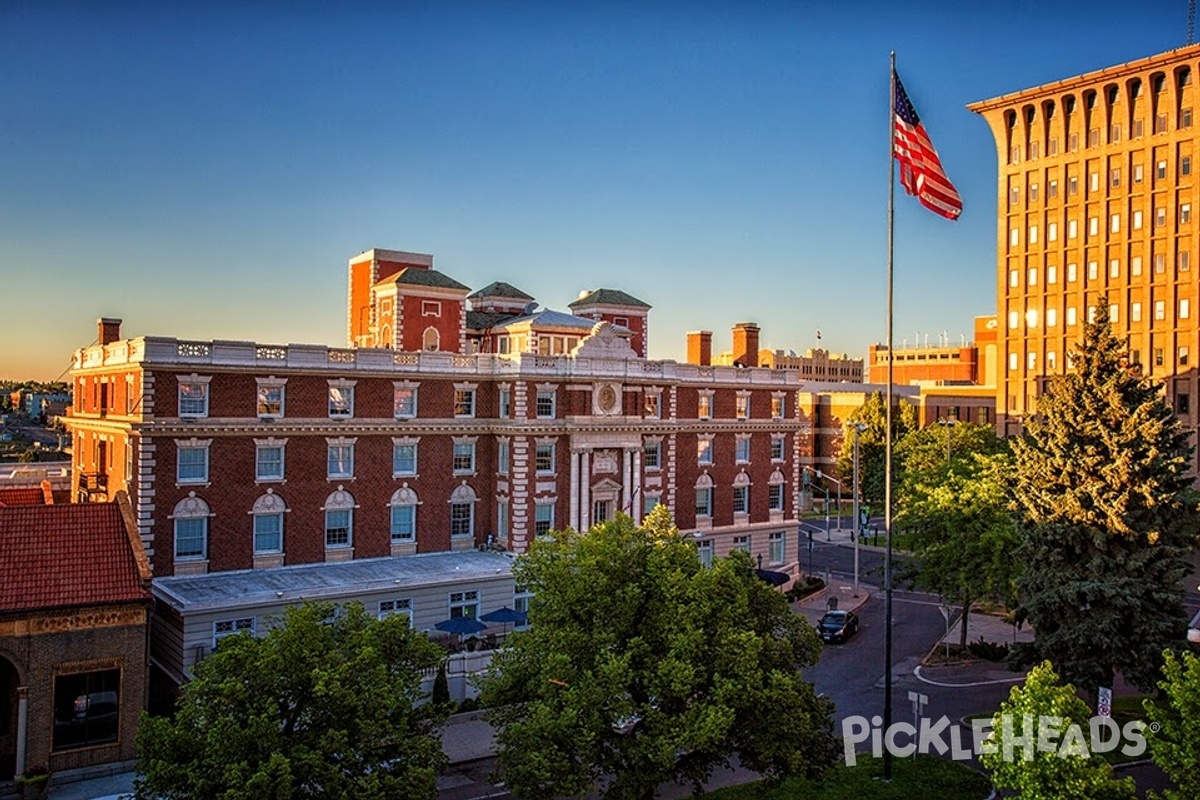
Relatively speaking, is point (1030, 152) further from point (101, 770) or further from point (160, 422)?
point (101, 770)

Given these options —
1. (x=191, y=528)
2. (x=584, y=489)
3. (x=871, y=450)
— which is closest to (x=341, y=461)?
(x=191, y=528)

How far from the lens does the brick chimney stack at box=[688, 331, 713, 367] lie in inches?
2515

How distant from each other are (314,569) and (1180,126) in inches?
3062

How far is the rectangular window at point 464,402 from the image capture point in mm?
49469

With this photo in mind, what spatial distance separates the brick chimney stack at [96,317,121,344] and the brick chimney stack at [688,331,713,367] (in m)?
33.5

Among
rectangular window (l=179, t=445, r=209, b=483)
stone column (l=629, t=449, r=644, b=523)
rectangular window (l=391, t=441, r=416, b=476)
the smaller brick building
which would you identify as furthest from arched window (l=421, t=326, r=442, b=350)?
the smaller brick building

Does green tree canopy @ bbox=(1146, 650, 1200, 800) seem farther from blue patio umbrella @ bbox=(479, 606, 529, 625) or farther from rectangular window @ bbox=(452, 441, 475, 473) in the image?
rectangular window @ bbox=(452, 441, 475, 473)

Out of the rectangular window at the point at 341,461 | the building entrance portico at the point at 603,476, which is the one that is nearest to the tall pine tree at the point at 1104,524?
the building entrance portico at the point at 603,476

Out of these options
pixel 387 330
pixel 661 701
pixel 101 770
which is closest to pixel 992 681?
pixel 661 701

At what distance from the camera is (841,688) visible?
40.7 metres

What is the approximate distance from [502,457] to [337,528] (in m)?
9.06

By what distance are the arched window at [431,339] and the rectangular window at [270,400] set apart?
1576 cm

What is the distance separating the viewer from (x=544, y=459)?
50.6 metres

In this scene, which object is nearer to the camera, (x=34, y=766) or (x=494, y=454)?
(x=34, y=766)
